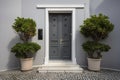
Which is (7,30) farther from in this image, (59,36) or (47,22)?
(59,36)

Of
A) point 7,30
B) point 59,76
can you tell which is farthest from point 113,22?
point 7,30

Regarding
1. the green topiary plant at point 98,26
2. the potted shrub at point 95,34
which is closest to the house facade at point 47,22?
the potted shrub at point 95,34

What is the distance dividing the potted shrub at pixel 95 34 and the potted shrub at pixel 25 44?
2.02 meters

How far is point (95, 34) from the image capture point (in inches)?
249

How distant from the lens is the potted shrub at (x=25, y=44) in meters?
6.06

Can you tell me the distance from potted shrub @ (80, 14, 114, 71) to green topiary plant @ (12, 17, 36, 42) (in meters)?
1.99

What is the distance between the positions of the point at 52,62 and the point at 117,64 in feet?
9.29

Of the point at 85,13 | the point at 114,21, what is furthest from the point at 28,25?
the point at 114,21

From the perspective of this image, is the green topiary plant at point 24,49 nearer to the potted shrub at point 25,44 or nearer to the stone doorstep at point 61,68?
the potted shrub at point 25,44

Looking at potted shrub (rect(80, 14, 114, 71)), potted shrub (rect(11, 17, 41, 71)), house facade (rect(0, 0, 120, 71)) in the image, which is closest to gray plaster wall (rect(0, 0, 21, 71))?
house facade (rect(0, 0, 120, 71))

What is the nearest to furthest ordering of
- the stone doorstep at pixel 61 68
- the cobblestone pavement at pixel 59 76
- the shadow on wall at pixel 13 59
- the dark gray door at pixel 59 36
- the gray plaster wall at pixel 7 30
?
the cobblestone pavement at pixel 59 76, the stone doorstep at pixel 61 68, the gray plaster wall at pixel 7 30, the shadow on wall at pixel 13 59, the dark gray door at pixel 59 36

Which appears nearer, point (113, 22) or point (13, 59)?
point (113, 22)

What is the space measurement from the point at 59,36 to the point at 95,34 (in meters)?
1.81

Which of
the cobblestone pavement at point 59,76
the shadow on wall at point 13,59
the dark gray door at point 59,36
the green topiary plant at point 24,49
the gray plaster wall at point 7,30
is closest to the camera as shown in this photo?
the cobblestone pavement at point 59,76
